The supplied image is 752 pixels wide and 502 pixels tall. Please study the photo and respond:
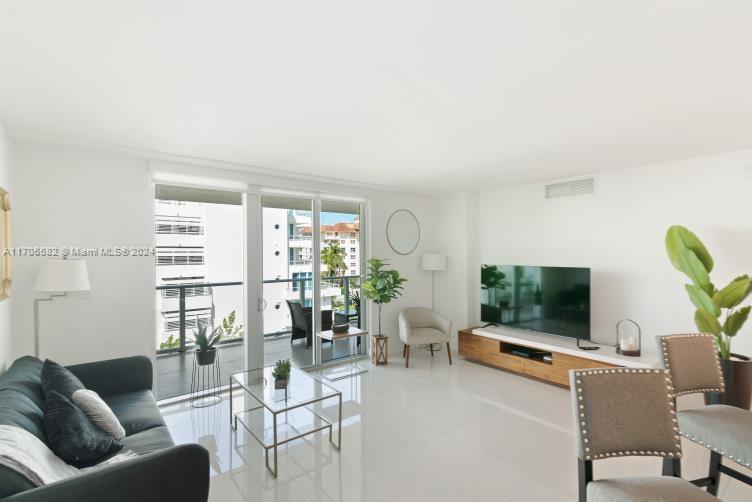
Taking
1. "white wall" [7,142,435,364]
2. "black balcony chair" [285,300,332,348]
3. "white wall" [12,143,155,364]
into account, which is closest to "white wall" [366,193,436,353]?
"black balcony chair" [285,300,332,348]

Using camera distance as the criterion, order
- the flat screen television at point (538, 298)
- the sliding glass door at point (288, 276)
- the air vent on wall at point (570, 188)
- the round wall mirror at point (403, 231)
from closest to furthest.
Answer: the flat screen television at point (538, 298), the air vent on wall at point (570, 188), the sliding glass door at point (288, 276), the round wall mirror at point (403, 231)

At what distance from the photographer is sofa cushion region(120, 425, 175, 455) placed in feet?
6.73

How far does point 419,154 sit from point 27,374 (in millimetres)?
3347

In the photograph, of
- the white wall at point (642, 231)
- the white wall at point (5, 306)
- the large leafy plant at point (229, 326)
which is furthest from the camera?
the large leafy plant at point (229, 326)

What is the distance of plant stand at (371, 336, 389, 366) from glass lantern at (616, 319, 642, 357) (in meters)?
2.74

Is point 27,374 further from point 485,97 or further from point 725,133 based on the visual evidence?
point 725,133

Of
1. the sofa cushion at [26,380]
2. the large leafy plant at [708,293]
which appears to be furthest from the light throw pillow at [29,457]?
the large leafy plant at [708,293]

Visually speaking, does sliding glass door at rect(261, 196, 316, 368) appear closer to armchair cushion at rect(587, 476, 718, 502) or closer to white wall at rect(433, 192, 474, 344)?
white wall at rect(433, 192, 474, 344)

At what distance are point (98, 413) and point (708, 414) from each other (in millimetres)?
3653

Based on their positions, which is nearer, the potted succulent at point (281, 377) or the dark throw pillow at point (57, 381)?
the dark throw pillow at point (57, 381)

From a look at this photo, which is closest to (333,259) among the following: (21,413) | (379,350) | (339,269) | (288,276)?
(339,269)

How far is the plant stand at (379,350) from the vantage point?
194 inches

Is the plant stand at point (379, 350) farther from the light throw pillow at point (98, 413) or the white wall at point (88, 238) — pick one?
the light throw pillow at point (98, 413)

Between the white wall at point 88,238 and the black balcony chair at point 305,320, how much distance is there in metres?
1.85
